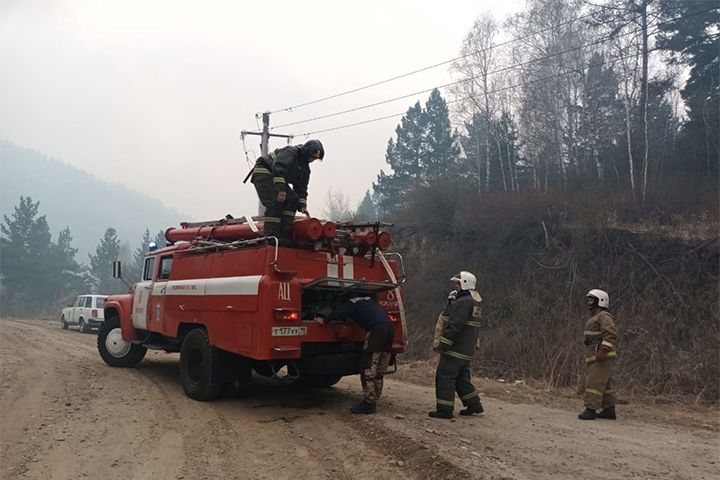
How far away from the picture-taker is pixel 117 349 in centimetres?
1001

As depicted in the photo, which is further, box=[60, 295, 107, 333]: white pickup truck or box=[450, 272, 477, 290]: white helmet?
box=[60, 295, 107, 333]: white pickup truck

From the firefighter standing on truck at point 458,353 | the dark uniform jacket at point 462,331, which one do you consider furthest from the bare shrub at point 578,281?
the dark uniform jacket at point 462,331

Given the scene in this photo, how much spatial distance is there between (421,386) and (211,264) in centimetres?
452

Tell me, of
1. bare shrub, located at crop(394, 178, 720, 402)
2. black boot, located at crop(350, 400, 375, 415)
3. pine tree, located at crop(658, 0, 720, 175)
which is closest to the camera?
black boot, located at crop(350, 400, 375, 415)

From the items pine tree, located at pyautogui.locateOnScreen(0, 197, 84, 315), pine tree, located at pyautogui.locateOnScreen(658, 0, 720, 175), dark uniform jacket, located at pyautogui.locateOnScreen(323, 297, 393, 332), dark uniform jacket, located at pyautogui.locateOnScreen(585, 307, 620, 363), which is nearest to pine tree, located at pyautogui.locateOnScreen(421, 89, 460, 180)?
pine tree, located at pyautogui.locateOnScreen(658, 0, 720, 175)

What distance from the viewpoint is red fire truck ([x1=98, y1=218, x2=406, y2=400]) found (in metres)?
6.09

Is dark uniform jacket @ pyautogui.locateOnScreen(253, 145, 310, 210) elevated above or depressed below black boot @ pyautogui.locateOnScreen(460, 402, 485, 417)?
above

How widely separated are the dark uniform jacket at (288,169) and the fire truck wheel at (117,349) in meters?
5.24

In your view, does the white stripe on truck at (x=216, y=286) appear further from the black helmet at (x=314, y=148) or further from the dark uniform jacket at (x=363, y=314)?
the black helmet at (x=314, y=148)

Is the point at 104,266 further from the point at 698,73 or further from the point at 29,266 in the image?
the point at 698,73

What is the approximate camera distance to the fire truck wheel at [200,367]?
6.81 metres

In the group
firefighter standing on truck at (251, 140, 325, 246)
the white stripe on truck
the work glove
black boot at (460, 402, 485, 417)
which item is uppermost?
firefighter standing on truck at (251, 140, 325, 246)

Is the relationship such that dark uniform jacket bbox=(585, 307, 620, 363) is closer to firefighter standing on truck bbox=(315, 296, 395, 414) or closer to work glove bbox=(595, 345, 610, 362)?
work glove bbox=(595, 345, 610, 362)

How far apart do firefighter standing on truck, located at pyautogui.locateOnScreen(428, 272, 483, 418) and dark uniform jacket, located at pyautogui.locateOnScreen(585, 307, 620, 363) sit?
5.70 ft
